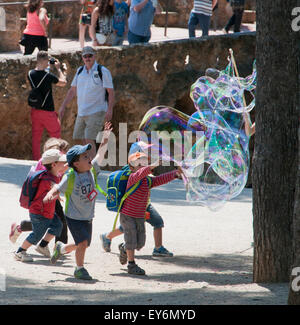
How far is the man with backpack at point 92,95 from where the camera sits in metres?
12.0

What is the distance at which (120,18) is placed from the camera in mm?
15062

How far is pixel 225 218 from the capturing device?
10.8 m

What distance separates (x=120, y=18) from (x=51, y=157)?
7477mm

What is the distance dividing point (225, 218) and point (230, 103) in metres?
2.23

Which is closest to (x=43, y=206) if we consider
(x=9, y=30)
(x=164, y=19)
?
(x=9, y=30)

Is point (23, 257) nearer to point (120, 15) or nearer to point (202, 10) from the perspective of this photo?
point (120, 15)

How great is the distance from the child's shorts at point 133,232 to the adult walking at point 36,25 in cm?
779

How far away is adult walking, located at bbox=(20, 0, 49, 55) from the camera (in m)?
14.9

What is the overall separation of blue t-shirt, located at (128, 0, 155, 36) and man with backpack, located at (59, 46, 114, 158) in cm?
286

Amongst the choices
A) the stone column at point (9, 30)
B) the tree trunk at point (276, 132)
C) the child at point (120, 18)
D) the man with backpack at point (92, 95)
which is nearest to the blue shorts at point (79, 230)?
the tree trunk at point (276, 132)

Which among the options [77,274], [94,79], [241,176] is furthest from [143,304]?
[94,79]

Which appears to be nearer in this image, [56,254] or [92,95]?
[56,254]

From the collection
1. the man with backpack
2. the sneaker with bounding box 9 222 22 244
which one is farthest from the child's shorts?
the man with backpack

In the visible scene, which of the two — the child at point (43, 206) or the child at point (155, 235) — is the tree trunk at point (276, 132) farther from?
the child at point (43, 206)
